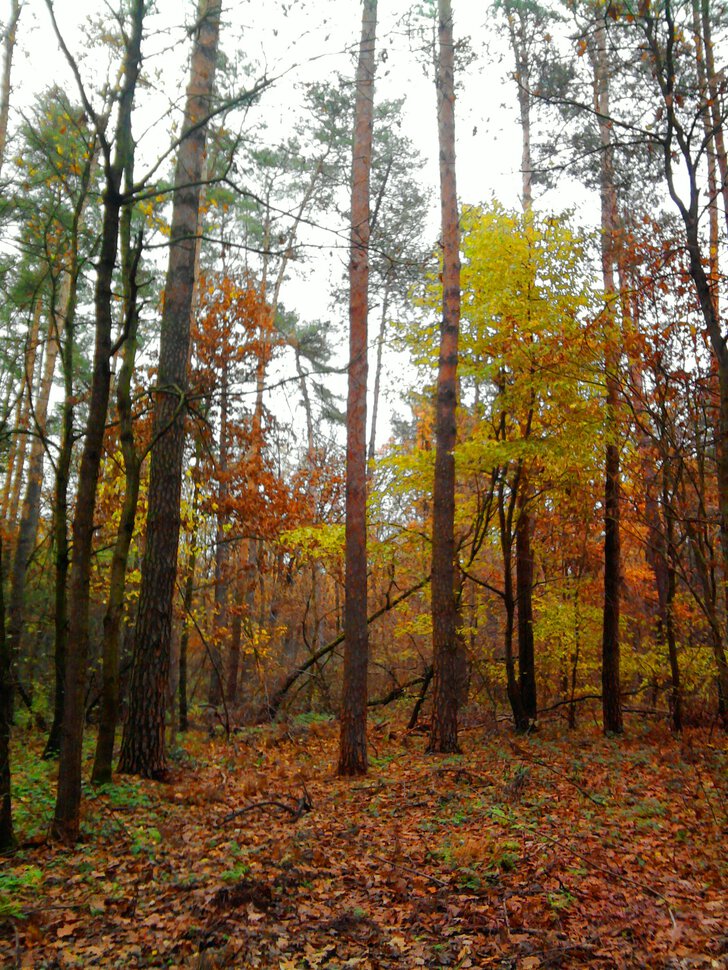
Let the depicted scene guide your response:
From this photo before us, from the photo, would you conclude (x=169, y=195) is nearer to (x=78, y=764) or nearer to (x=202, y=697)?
(x=78, y=764)

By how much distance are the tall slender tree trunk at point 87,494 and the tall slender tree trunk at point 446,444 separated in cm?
593

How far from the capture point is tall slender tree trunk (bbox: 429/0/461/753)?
10883mm

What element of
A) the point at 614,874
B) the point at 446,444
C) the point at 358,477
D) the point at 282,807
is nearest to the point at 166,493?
the point at 358,477

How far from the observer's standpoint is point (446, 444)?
11.2 meters

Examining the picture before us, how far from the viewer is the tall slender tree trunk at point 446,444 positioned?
10.9 meters

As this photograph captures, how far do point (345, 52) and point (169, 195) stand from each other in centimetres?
426

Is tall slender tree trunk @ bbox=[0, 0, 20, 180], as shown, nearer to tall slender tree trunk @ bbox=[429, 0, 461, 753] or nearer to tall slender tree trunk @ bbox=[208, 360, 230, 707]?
tall slender tree trunk @ bbox=[208, 360, 230, 707]

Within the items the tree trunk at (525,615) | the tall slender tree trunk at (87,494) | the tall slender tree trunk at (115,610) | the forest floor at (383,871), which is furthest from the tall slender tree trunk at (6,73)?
the tree trunk at (525,615)

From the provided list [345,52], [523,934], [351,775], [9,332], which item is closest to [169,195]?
[345,52]

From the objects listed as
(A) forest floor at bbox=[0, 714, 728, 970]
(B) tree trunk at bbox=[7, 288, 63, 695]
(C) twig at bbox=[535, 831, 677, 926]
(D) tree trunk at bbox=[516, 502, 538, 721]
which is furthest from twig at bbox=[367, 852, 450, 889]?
(B) tree trunk at bbox=[7, 288, 63, 695]

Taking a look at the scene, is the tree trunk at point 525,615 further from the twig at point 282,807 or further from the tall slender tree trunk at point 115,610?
the tall slender tree trunk at point 115,610

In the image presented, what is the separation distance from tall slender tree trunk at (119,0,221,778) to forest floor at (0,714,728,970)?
0.66 meters

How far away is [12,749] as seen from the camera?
10.8m

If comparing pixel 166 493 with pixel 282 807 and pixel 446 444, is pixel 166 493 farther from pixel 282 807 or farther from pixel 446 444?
pixel 446 444
